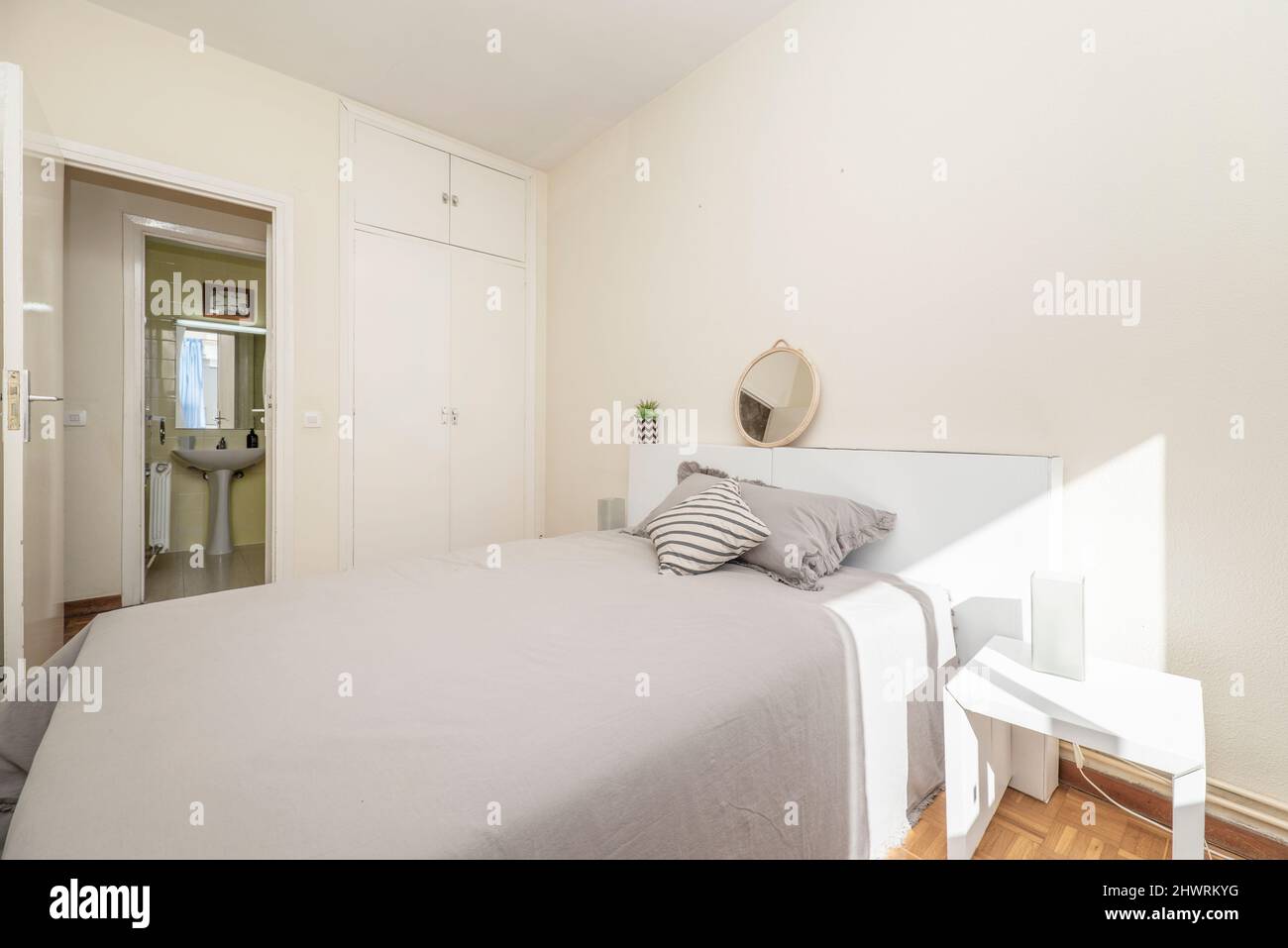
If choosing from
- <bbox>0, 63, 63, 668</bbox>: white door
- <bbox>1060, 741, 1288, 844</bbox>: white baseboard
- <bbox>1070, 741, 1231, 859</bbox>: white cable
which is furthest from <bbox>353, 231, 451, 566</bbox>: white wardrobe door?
<bbox>1060, 741, 1288, 844</bbox>: white baseboard

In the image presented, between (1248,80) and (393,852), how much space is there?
2439mm

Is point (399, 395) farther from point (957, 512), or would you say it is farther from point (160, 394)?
point (957, 512)

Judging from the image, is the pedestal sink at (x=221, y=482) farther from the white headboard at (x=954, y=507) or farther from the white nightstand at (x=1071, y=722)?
the white nightstand at (x=1071, y=722)

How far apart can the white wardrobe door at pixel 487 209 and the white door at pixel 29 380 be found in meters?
1.83

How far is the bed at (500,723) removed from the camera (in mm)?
739

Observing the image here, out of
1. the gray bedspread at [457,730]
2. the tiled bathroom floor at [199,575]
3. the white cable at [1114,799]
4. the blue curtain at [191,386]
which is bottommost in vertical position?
the white cable at [1114,799]

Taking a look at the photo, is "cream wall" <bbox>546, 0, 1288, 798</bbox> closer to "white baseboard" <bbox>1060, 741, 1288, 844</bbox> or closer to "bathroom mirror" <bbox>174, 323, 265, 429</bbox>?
"white baseboard" <bbox>1060, 741, 1288, 844</bbox>

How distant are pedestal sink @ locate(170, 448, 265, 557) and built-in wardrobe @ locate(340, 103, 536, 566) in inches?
90.6

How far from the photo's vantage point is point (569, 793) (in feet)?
2.65

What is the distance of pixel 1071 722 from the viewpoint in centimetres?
120

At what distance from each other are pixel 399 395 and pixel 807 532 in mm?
2622

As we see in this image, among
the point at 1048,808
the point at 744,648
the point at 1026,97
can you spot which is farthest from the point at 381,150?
the point at 1048,808

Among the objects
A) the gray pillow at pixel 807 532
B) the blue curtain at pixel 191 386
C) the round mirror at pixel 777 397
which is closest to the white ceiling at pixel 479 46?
the round mirror at pixel 777 397

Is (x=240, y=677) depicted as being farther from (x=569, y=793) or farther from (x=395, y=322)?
(x=395, y=322)
